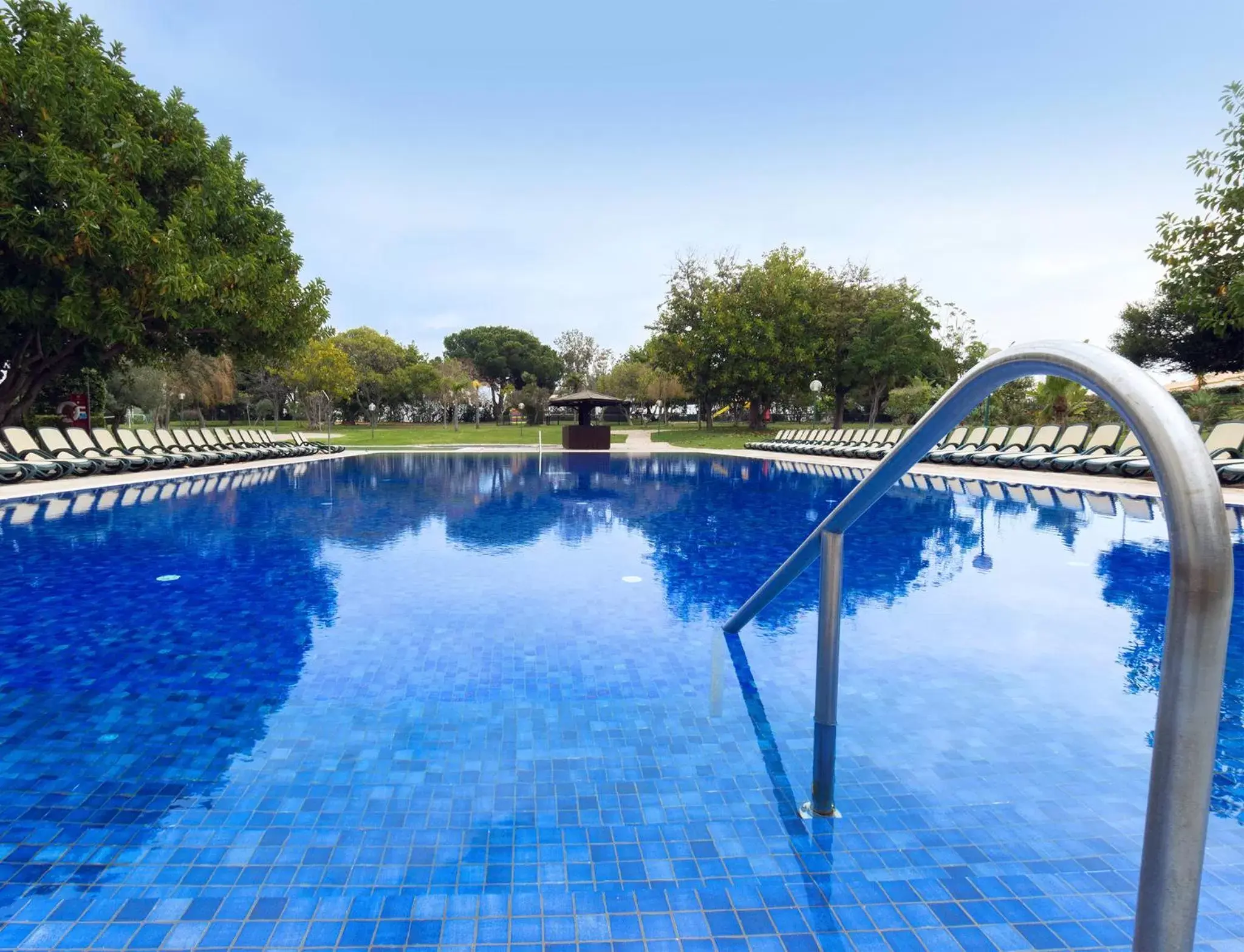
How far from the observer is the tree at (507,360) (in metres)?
62.4

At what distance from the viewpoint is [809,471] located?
19.4m

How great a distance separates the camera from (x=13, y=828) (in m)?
2.82

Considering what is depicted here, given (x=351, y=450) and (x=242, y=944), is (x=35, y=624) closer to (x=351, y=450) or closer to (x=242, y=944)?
(x=242, y=944)

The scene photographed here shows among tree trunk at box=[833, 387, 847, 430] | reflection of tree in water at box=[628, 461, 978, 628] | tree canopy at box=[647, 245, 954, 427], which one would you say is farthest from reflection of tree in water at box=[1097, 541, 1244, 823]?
tree trunk at box=[833, 387, 847, 430]

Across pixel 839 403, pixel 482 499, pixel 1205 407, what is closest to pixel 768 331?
pixel 839 403

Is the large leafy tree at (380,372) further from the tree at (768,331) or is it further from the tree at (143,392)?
the tree at (768,331)

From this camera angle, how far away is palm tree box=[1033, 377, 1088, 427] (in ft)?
86.3

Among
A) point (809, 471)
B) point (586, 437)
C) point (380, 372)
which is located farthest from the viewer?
point (380, 372)

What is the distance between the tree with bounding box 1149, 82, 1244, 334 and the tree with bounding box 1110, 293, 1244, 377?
18.5 meters

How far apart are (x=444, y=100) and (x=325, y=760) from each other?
24141 millimetres

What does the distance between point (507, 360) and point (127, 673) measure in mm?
59688

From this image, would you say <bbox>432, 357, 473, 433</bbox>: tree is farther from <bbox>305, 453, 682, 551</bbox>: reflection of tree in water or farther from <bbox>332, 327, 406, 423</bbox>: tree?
<bbox>305, 453, 682, 551</bbox>: reflection of tree in water

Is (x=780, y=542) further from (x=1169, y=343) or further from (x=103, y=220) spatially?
(x=1169, y=343)

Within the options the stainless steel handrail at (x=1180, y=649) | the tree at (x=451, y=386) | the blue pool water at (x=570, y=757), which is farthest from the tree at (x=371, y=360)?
the stainless steel handrail at (x=1180, y=649)
